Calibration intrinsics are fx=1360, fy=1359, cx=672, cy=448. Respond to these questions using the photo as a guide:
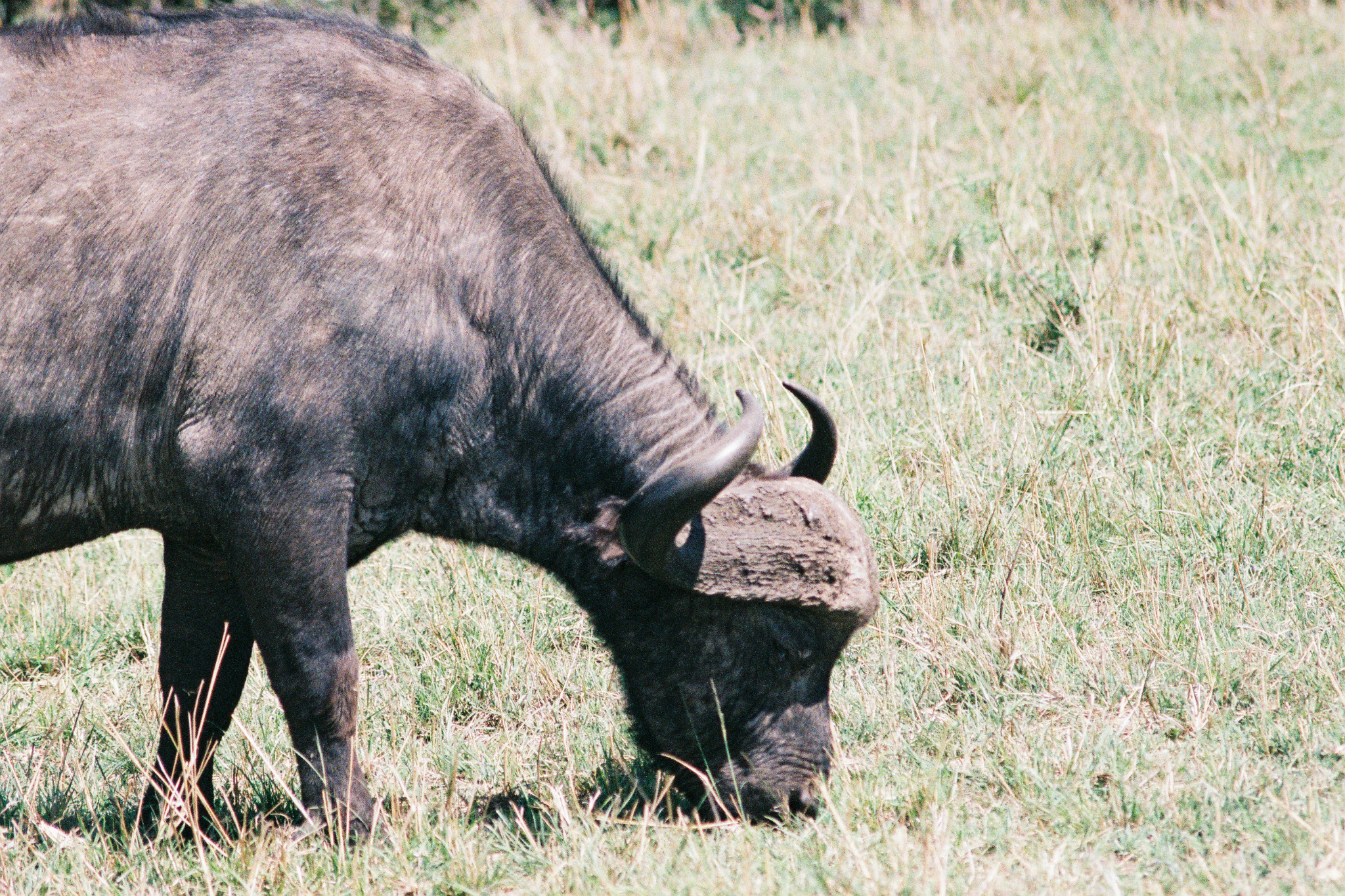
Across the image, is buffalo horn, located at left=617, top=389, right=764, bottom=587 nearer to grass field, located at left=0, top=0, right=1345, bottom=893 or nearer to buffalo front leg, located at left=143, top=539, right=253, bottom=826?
Result: grass field, located at left=0, top=0, right=1345, bottom=893

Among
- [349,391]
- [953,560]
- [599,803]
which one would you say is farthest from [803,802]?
[349,391]

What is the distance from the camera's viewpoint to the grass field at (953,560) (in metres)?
3.86

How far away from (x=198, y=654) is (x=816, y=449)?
2.16 meters

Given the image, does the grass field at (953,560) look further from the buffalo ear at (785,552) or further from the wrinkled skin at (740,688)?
the buffalo ear at (785,552)

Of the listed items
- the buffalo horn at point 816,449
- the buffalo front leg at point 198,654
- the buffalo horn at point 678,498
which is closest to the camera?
the buffalo horn at point 678,498

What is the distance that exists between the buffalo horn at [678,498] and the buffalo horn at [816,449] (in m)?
0.19

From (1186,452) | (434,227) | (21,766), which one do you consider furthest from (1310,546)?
(21,766)

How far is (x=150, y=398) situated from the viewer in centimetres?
380

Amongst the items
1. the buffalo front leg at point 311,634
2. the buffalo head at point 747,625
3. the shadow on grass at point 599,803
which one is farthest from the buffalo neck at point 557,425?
the shadow on grass at point 599,803

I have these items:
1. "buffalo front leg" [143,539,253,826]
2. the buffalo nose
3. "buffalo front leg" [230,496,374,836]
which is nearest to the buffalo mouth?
the buffalo nose

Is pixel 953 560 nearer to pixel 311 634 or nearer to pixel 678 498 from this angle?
pixel 678 498

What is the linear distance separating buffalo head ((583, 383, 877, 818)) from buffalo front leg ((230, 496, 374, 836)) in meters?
0.81

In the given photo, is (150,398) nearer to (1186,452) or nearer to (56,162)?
(56,162)

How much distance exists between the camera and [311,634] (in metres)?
3.89
